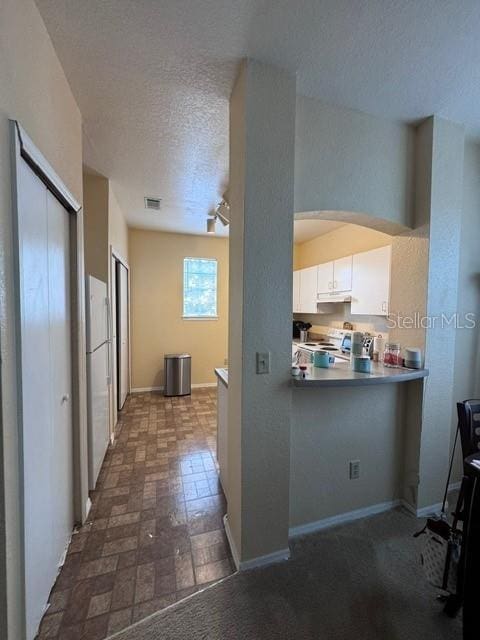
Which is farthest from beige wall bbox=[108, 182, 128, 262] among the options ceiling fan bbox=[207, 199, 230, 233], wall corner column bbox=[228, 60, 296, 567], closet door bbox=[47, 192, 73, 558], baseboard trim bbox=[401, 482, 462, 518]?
baseboard trim bbox=[401, 482, 462, 518]

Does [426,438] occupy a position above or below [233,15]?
below

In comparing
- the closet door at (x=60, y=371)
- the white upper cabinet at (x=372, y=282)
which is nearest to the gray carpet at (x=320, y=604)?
the closet door at (x=60, y=371)

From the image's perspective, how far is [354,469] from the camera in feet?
6.38

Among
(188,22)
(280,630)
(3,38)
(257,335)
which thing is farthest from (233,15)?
(280,630)

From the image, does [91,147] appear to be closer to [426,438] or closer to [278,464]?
[278,464]

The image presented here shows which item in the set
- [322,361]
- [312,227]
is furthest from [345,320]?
[322,361]

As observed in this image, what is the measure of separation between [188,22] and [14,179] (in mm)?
1094

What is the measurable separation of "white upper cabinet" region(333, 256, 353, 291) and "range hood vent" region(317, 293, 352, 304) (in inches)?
2.9

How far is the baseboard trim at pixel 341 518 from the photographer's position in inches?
71.6

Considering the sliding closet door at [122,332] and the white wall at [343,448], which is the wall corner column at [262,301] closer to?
the white wall at [343,448]

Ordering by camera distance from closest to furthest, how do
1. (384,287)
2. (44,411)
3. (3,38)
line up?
(3,38), (44,411), (384,287)

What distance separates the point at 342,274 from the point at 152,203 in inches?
103

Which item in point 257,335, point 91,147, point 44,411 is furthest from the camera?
point 91,147

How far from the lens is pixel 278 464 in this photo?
1597 mm
